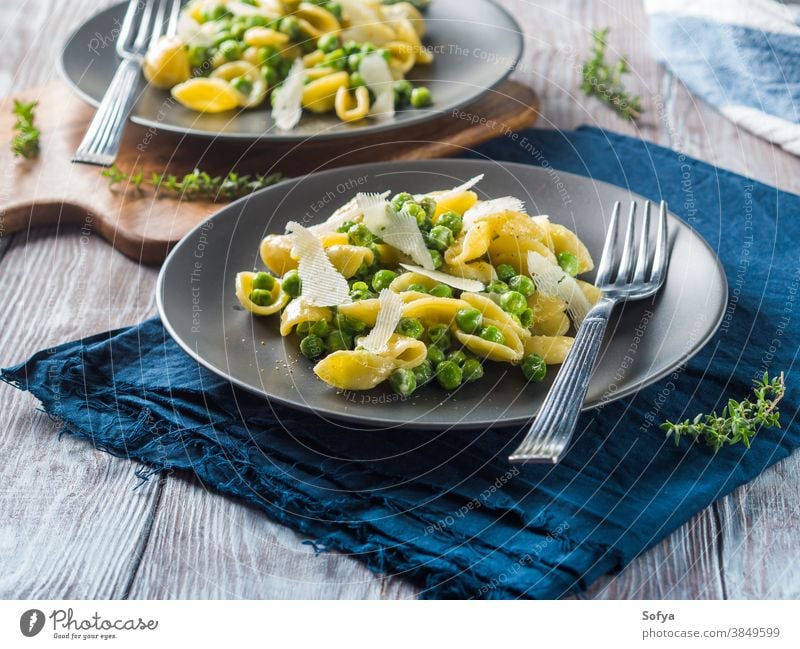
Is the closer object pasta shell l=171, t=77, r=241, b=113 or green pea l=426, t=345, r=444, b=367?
green pea l=426, t=345, r=444, b=367

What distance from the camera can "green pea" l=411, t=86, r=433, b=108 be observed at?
12.1 ft

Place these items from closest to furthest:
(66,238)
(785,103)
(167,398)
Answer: (167,398) → (66,238) → (785,103)

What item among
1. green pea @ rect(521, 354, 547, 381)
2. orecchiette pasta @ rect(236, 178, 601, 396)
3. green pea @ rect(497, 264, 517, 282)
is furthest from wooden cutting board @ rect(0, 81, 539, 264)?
green pea @ rect(521, 354, 547, 381)

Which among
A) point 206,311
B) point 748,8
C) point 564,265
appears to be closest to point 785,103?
point 748,8

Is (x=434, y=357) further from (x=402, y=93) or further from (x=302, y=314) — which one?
(x=402, y=93)

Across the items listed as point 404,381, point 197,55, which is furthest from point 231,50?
point 404,381

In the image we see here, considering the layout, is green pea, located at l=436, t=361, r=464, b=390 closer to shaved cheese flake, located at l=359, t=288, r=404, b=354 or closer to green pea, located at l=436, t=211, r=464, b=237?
shaved cheese flake, located at l=359, t=288, r=404, b=354

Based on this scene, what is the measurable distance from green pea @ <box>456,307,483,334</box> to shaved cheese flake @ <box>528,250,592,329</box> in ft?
0.76

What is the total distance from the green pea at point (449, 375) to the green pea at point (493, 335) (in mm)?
119

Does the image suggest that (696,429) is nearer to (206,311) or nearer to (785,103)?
(206,311)

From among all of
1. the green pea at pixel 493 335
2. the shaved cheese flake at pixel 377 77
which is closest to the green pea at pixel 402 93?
the shaved cheese flake at pixel 377 77

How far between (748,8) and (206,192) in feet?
7.61

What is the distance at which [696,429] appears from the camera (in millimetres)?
2316

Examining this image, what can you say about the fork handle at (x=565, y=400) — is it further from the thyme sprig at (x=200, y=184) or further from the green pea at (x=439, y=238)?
the thyme sprig at (x=200, y=184)
